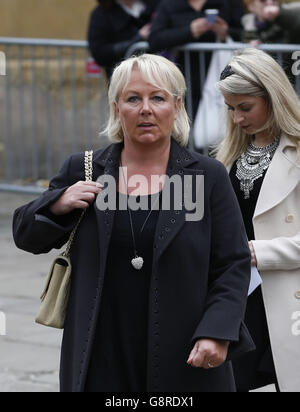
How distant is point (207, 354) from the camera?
3.54 m

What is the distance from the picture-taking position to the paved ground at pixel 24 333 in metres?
5.76

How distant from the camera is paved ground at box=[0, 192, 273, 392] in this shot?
227 inches

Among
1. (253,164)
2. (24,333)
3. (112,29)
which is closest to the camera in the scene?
(253,164)

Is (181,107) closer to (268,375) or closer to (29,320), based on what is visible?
(268,375)

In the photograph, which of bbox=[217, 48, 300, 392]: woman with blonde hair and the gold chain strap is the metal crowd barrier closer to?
bbox=[217, 48, 300, 392]: woman with blonde hair

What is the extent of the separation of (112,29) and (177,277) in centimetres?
575

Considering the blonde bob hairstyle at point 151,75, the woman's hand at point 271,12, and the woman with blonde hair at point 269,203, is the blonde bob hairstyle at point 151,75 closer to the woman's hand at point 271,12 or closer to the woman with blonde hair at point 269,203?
the woman with blonde hair at point 269,203

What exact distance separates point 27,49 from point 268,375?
23.9 feet

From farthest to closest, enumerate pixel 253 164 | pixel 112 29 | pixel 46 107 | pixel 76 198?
1. pixel 46 107
2. pixel 112 29
3. pixel 253 164
4. pixel 76 198

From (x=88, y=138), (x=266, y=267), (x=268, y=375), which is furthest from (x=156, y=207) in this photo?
(x=88, y=138)

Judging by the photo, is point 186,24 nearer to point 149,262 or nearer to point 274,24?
point 274,24

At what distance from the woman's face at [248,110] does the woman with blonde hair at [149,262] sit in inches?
30.2

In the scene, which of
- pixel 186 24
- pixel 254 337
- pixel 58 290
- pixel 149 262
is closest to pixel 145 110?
pixel 149 262

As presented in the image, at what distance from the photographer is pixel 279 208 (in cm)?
452
